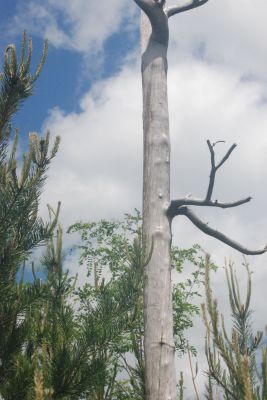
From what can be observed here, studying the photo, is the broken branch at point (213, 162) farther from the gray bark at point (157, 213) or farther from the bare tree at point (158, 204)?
the gray bark at point (157, 213)

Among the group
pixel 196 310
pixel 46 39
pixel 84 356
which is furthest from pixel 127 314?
pixel 196 310

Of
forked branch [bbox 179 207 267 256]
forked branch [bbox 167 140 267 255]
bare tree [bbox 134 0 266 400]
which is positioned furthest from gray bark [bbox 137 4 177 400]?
forked branch [bbox 179 207 267 256]

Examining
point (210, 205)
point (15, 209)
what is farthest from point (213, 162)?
A: point (15, 209)

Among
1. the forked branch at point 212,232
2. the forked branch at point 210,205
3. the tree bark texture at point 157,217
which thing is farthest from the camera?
the forked branch at point 212,232

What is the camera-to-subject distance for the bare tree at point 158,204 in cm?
402

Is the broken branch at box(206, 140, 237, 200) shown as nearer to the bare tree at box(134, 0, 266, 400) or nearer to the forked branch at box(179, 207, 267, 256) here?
the bare tree at box(134, 0, 266, 400)

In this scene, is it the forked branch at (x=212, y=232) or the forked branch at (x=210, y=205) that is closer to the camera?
the forked branch at (x=210, y=205)

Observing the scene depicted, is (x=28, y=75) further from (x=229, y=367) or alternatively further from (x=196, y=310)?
(x=196, y=310)

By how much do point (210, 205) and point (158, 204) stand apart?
1.70 feet

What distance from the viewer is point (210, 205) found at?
471cm

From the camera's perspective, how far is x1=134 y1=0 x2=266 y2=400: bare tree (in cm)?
402

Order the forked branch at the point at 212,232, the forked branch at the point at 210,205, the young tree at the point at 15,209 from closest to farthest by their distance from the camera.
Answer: the young tree at the point at 15,209
the forked branch at the point at 210,205
the forked branch at the point at 212,232

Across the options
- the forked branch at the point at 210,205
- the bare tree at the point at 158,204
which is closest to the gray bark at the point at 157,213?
the bare tree at the point at 158,204

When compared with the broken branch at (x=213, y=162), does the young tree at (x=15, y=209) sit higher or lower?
lower
